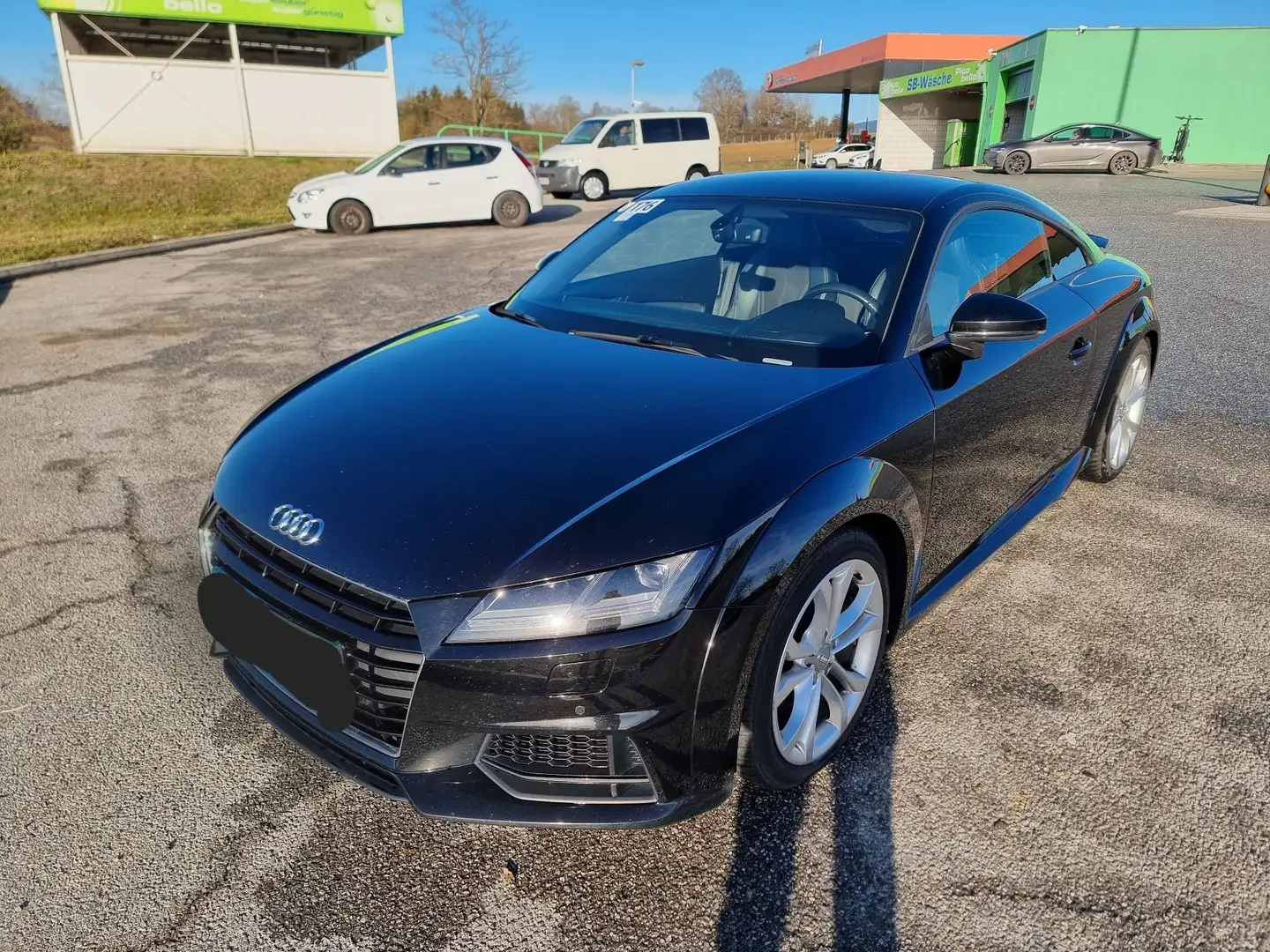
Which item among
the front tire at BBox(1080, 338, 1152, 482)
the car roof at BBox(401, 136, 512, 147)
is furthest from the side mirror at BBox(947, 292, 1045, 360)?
the car roof at BBox(401, 136, 512, 147)

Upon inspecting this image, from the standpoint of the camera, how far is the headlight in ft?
6.00

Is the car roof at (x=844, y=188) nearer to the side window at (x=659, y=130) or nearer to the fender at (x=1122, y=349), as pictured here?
the fender at (x=1122, y=349)

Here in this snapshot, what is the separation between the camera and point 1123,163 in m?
24.2

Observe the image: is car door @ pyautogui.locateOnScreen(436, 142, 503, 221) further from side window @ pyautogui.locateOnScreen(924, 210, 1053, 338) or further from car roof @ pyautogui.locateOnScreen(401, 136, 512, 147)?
side window @ pyautogui.locateOnScreen(924, 210, 1053, 338)

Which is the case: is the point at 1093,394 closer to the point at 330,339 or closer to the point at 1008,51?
the point at 330,339

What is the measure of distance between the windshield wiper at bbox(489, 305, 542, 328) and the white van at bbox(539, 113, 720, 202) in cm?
1751

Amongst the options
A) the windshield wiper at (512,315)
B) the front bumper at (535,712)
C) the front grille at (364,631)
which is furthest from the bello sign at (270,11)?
the front bumper at (535,712)

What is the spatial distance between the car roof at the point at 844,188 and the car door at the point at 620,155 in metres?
17.4

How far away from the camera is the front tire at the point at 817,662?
206 cm

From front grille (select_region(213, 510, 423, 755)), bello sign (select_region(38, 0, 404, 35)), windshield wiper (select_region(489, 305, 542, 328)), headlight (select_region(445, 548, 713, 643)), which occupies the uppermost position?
bello sign (select_region(38, 0, 404, 35))

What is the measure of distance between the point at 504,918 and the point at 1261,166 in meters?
34.3

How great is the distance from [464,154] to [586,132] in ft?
19.7

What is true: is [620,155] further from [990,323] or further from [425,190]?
[990,323]

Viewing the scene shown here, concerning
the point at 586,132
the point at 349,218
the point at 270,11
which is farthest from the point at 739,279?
the point at 270,11
